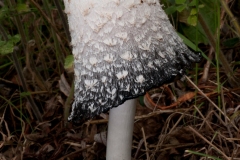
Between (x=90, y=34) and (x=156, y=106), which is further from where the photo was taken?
(x=156, y=106)

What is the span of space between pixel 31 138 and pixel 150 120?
19.5 inches

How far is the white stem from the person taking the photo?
1368 mm

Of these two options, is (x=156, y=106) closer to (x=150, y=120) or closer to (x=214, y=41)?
(x=150, y=120)

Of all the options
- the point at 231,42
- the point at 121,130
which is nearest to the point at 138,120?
the point at 121,130

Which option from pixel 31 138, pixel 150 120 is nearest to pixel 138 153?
pixel 150 120

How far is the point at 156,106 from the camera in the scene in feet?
6.01

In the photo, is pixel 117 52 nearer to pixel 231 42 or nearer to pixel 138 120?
pixel 138 120

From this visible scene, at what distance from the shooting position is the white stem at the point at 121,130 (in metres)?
1.37

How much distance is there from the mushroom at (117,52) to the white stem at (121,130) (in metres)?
0.21

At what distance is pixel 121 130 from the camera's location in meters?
1.40

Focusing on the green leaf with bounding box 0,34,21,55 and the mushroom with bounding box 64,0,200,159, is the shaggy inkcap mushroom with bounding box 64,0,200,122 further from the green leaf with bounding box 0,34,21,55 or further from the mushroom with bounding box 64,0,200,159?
the green leaf with bounding box 0,34,21,55

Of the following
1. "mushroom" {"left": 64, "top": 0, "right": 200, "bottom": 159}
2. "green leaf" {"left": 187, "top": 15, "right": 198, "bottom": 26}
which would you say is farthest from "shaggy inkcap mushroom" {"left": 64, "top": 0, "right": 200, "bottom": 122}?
"green leaf" {"left": 187, "top": 15, "right": 198, "bottom": 26}

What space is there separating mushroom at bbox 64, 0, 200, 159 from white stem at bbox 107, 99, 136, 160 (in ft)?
0.70

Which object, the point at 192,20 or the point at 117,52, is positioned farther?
the point at 192,20
